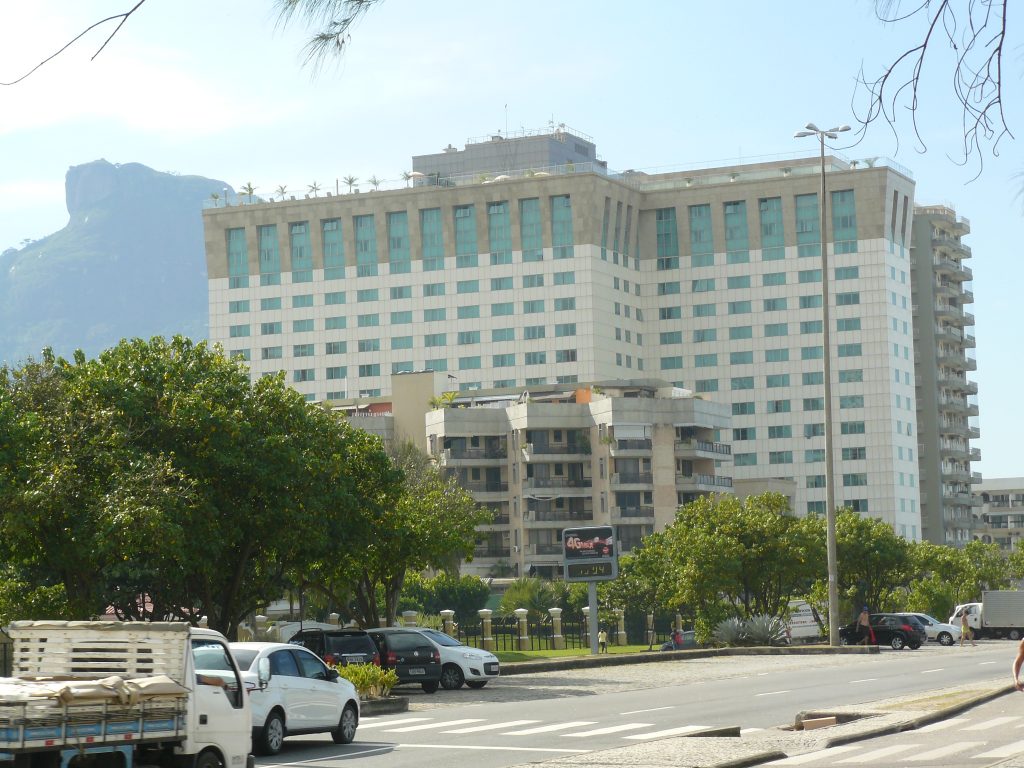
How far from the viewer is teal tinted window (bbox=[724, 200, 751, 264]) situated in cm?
14425

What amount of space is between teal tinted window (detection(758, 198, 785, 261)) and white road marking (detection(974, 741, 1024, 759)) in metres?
126

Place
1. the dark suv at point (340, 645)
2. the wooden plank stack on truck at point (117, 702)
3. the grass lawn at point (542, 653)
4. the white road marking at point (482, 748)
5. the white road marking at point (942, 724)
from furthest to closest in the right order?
the grass lawn at point (542, 653) < the dark suv at point (340, 645) < the white road marking at point (942, 724) < the white road marking at point (482, 748) < the wooden plank stack on truck at point (117, 702)

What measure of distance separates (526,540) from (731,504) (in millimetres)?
57760

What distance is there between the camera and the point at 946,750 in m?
18.6

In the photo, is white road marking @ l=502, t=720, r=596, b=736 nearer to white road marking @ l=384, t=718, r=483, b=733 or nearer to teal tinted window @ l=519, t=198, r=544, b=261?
white road marking @ l=384, t=718, r=483, b=733

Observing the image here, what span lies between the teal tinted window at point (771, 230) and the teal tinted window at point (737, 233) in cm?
161

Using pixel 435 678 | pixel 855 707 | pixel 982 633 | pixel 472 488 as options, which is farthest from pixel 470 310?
pixel 855 707

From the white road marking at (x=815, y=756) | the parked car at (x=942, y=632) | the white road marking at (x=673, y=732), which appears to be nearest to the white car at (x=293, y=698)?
the white road marking at (x=673, y=732)

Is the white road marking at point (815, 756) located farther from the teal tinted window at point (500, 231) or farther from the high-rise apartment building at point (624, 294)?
the teal tinted window at point (500, 231)

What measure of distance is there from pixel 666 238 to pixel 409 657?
11452 centimetres

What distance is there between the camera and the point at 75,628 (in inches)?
629

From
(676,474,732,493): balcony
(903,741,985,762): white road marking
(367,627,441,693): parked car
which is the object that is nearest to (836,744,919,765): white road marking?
(903,741,985,762): white road marking

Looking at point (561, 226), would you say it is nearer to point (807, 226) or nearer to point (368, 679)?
point (807, 226)

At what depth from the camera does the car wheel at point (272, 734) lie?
874 inches
